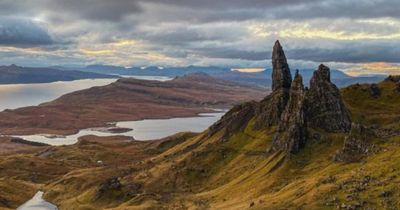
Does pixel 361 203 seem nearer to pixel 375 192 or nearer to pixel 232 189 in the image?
pixel 375 192

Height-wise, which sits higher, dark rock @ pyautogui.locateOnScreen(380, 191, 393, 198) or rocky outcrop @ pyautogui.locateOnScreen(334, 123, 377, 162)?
rocky outcrop @ pyautogui.locateOnScreen(334, 123, 377, 162)

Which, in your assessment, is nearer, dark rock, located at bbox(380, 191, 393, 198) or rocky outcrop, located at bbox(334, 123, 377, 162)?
dark rock, located at bbox(380, 191, 393, 198)

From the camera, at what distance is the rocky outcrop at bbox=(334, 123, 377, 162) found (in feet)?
570

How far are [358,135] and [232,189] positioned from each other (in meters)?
50.2

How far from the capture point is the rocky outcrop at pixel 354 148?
6841 inches

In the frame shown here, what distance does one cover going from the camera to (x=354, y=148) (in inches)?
6944

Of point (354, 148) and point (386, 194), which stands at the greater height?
point (354, 148)

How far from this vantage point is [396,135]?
7657 inches

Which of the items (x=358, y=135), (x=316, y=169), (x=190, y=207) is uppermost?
(x=358, y=135)

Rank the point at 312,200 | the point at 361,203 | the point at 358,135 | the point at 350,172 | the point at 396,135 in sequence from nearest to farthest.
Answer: the point at 361,203, the point at 312,200, the point at 350,172, the point at 358,135, the point at 396,135

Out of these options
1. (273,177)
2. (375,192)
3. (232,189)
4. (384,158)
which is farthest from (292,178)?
(375,192)

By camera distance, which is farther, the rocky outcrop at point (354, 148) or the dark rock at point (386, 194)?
the rocky outcrop at point (354, 148)

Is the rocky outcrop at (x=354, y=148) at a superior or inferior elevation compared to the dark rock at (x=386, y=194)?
superior

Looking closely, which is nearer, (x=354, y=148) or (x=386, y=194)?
(x=386, y=194)
